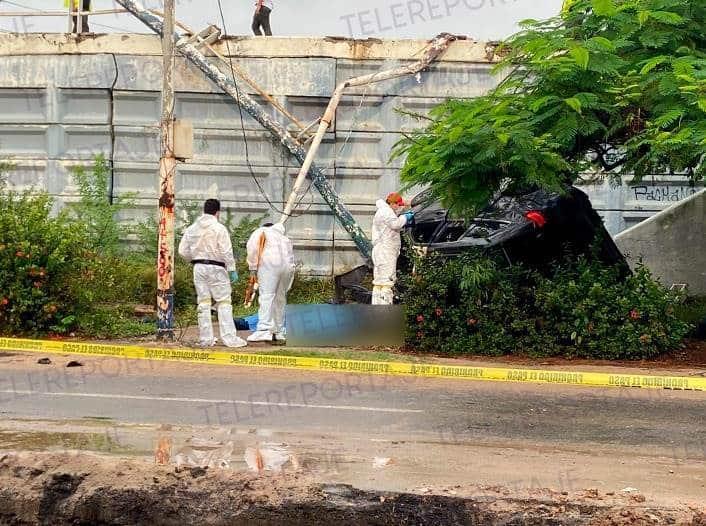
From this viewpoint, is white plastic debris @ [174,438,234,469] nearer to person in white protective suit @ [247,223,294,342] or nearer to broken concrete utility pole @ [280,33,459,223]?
person in white protective suit @ [247,223,294,342]

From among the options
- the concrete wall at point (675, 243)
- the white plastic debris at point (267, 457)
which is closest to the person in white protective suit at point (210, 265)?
the white plastic debris at point (267, 457)

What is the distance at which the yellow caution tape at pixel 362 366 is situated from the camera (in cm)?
981

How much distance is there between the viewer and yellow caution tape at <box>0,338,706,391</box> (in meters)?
9.81

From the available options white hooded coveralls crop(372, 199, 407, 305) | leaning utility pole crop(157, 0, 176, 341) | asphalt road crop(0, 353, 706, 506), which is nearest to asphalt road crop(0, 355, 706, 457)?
asphalt road crop(0, 353, 706, 506)

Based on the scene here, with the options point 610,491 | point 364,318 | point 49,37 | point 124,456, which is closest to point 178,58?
point 49,37

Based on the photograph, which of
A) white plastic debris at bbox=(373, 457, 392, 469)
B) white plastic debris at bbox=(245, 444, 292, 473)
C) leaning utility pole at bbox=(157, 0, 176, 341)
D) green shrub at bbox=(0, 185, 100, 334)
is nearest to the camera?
white plastic debris at bbox=(245, 444, 292, 473)

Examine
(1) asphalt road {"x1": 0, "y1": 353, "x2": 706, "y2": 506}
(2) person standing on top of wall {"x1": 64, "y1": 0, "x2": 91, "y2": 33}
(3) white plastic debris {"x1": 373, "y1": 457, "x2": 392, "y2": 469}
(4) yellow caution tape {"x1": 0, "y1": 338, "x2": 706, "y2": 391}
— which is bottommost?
(4) yellow caution tape {"x1": 0, "y1": 338, "x2": 706, "y2": 391}

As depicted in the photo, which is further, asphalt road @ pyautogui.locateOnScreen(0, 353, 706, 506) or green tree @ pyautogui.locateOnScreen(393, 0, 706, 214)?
green tree @ pyautogui.locateOnScreen(393, 0, 706, 214)

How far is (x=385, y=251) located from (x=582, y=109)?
390 centimetres

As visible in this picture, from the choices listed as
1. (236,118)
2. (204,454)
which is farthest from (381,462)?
(236,118)

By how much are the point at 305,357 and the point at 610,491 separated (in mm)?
6271

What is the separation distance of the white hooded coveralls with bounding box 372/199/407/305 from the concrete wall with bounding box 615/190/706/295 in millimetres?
3621

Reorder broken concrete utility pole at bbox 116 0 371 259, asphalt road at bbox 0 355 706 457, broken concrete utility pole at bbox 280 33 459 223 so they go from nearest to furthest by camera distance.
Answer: asphalt road at bbox 0 355 706 457 < broken concrete utility pole at bbox 280 33 459 223 < broken concrete utility pole at bbox 116 0 371 259

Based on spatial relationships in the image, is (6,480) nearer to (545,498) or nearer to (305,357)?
(545,498)
